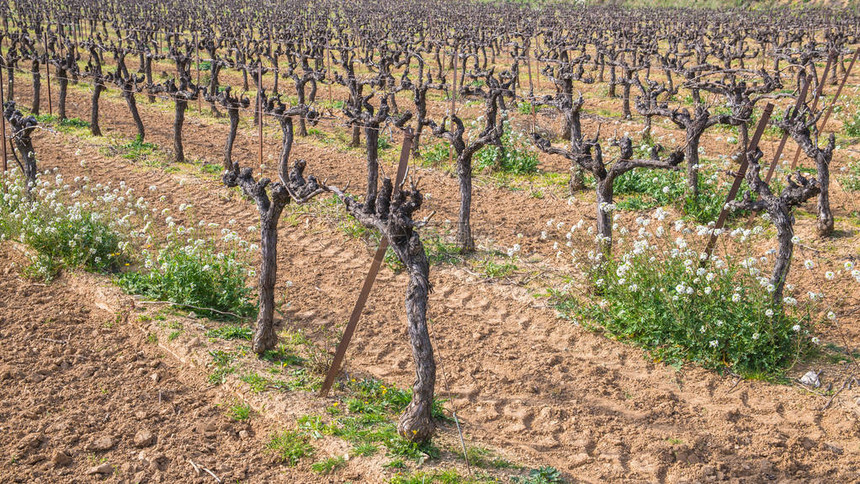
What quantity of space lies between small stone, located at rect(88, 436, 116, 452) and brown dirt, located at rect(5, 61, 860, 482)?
511 mm

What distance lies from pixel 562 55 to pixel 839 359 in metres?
16.5

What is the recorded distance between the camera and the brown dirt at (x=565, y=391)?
5.27 m

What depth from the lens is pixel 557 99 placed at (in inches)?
462

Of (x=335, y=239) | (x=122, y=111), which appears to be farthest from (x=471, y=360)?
(x=122, y=111)

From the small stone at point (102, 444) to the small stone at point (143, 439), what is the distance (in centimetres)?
18

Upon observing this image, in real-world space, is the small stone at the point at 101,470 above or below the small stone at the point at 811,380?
below

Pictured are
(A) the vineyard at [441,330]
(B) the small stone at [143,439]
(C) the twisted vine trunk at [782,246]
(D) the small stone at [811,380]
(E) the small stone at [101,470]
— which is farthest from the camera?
(C) the twisted vine trunk at [782,246]

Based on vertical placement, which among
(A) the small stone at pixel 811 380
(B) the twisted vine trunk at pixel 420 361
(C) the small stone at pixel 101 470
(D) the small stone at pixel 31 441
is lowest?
(C) the small stone at pixel 101 470

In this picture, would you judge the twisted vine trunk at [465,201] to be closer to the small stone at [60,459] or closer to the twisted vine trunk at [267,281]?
the twisted vine trunk at [267,281]

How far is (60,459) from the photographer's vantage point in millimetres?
5172

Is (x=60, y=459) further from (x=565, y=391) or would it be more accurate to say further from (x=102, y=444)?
(x=565, y=391)

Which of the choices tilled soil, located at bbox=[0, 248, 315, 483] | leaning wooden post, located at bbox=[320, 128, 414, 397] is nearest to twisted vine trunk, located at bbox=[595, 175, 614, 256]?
leaning wooden post, located at bbox=[320, 128, 414, 397]

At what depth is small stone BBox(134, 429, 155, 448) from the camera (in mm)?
5414

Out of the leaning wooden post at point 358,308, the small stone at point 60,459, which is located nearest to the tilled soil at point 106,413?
the small stone at point 60,459
